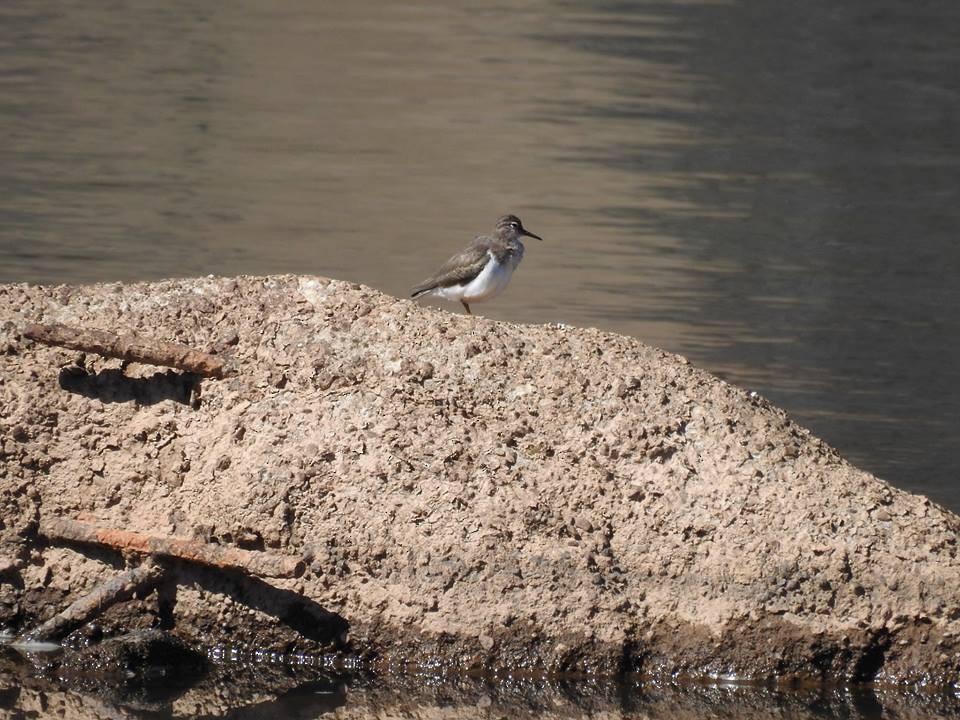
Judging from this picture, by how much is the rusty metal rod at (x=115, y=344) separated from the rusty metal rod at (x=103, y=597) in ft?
2.53

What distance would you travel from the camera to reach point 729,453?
754cm

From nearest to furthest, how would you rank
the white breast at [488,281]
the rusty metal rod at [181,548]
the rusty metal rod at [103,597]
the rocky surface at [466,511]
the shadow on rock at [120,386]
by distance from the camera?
the rusty metal rod at [181,548]
the rusty metal rod at [103,597]
the rocky surface at [466,511]
the shadow on rock at [120,386]
the white breast at [488,281]

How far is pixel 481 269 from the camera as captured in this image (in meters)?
10.6

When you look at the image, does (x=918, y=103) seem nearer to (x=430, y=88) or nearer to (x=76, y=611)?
(x=430, y=88)

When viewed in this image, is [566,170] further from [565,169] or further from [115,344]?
[115,344]

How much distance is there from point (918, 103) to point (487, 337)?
26854 millimetres

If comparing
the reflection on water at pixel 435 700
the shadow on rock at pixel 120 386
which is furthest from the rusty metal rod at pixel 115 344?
the reflection on water at pixel 435 700

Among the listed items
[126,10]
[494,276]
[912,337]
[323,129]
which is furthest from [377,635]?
[126,10]

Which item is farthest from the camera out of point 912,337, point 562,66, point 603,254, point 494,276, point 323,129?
point 562,66

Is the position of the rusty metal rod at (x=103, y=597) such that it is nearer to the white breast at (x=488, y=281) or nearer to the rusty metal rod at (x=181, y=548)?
the rusty metal rod at (x=181, y=548)

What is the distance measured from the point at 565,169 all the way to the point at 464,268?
14.0 m

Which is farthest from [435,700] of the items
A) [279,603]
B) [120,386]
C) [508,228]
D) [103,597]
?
[508,228]

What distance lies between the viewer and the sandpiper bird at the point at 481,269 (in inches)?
415

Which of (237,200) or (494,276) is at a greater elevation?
(494,276)
